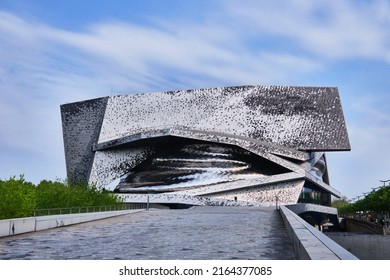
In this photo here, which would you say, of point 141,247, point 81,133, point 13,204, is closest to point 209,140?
point 81,133

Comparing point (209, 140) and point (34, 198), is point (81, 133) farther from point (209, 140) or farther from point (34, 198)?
point (34, 198)

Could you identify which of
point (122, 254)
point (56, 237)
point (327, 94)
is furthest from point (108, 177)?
point (122, 254)

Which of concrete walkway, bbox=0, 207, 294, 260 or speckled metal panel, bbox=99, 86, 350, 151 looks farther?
speckled metal panel, bbox=99, 86, 350, 151

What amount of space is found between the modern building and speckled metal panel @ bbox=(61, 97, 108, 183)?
3.6 inches

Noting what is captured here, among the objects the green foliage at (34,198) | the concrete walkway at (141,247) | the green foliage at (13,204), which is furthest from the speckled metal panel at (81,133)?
the concrete walkway at (141,247)

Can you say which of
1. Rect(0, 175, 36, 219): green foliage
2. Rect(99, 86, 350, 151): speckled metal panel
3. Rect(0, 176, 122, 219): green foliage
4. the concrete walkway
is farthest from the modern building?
the concrete walkway

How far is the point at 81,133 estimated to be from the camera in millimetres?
47188

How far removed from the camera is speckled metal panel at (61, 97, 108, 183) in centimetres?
4672

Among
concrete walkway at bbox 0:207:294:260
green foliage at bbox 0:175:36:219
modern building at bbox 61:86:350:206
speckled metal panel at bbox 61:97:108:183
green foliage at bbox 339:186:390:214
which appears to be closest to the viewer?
concrete walkway at bbox 0:207:294:260

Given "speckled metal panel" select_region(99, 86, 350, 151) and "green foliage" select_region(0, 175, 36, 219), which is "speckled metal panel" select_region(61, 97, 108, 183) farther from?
"green foliage" select_region(0, 175, 36, 219)

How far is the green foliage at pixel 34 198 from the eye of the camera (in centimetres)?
1391

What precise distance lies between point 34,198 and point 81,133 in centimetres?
2948

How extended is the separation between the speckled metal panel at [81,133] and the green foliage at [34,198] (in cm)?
Answer: 1800
